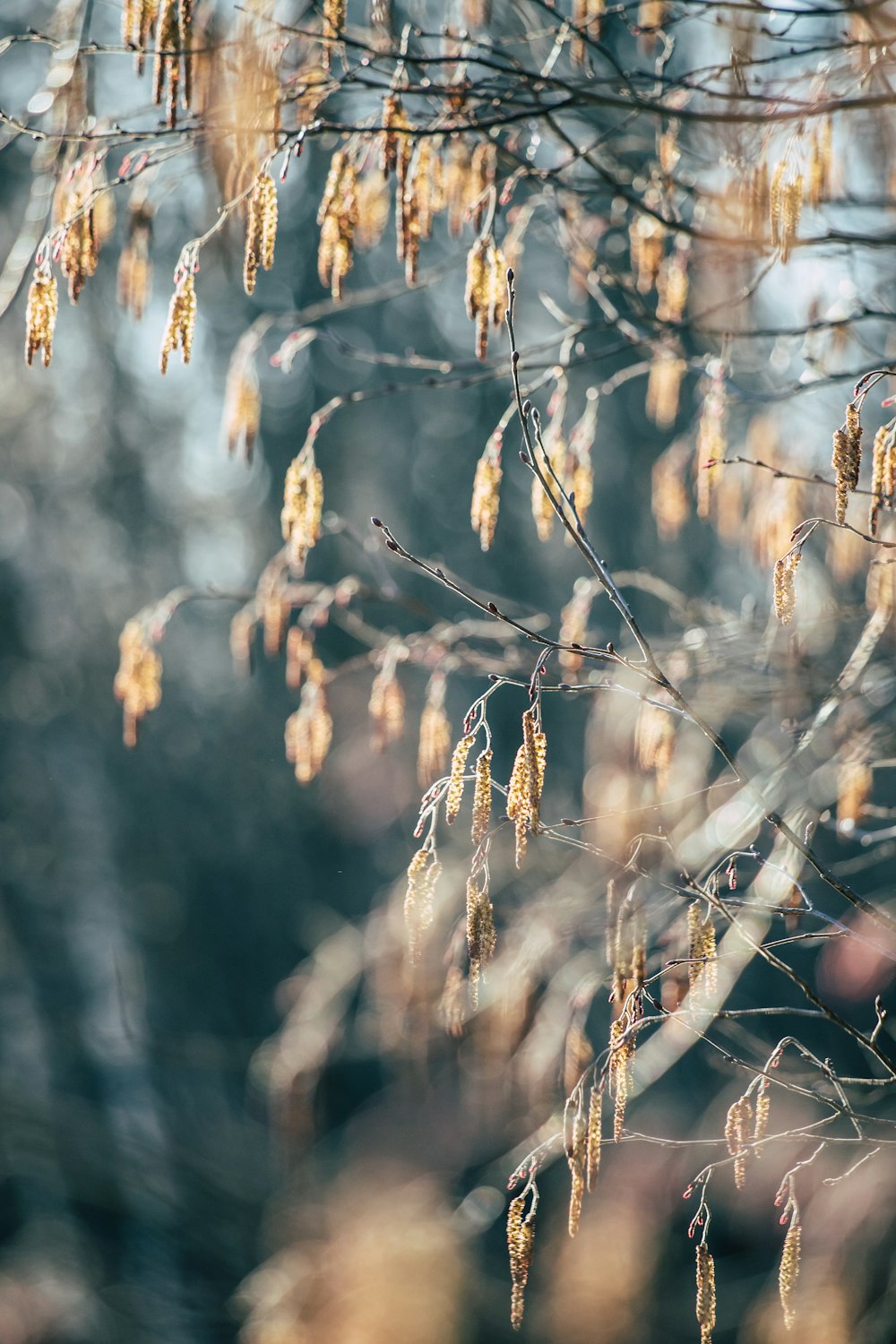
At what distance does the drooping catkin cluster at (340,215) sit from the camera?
158 centimetres

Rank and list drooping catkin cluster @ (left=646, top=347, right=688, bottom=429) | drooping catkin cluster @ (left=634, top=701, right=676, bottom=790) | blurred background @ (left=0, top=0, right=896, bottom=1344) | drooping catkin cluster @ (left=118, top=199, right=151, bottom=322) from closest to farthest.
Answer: drooping catkin cluster @ (left=118, top=199, right=151, bottom=322)
drooping catkin cluster @ (left=634, top=701, right=676, bottom=790)
drooping catkin cluster @ (left=646, top=347, right=688, bottom=429)
blurred background @ (left=0, top=0, right=896, bottom=1344)

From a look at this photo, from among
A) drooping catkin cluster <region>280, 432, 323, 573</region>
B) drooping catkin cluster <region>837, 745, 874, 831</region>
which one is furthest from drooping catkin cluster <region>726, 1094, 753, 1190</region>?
drooping catkin cluster <region>280, 432, 323, 573</region>

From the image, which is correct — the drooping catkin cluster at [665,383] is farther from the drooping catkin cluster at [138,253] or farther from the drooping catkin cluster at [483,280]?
the drooping catkin cluster at [138,253]

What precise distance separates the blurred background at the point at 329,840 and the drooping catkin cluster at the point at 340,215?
39 cm

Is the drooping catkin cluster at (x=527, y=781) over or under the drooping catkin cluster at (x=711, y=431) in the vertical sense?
under

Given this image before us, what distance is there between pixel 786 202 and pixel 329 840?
8281 millimetres

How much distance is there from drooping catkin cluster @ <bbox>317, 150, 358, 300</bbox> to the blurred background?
39 centimetres

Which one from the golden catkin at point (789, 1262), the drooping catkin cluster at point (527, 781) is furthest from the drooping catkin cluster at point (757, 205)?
the golden catkin at point (789, 1262)

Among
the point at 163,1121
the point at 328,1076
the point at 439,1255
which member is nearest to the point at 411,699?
the point at 163,1121

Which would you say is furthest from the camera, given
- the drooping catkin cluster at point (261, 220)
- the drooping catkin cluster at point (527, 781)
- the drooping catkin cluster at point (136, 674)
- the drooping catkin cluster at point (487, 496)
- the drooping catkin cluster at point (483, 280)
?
the drooping catkin cluster at point (136, 674)

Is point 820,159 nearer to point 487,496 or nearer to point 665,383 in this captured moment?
point 487,496

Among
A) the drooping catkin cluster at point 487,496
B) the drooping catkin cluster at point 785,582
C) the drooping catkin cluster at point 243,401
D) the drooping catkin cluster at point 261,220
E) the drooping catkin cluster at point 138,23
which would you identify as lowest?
the drooping catkin cluster at point 785,582

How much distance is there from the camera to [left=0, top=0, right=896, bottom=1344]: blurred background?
2.70 meters

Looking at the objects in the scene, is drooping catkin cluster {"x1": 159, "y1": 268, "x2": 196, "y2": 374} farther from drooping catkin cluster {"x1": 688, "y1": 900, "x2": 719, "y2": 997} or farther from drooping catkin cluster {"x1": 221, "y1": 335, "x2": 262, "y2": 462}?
drooping catkin cluster {"x1": 688, "y1": 900, "x2": 719, "y2": 997}
